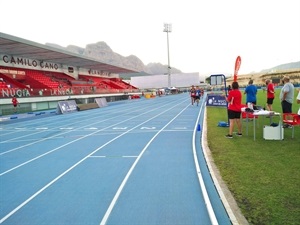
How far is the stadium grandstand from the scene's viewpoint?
78.7ft

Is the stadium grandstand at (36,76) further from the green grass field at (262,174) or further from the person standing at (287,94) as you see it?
the person standing at (287,94)

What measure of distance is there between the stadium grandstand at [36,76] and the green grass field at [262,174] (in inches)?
812

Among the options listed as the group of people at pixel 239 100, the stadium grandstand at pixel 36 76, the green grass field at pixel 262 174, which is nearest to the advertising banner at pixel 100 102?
the stadium grandstand at pixel 36 76

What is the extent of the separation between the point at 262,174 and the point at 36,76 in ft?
103

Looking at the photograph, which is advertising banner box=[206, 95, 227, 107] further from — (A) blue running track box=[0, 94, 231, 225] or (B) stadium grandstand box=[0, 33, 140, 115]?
(B) stadium grandstand box=[0, 33, 140, 115]

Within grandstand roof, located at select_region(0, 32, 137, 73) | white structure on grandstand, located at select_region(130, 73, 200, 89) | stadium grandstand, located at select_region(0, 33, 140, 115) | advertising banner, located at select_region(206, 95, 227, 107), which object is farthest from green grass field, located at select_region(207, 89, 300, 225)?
white structure on grandstand, located at select_region(130, 73, 200, 89)

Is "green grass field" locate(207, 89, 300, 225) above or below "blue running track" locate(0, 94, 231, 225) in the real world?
above

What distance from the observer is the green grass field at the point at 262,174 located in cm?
357

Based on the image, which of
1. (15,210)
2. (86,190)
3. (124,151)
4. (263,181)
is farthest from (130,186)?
(124,151)

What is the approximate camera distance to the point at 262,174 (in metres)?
4.99

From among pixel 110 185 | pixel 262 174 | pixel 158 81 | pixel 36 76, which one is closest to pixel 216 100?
pixel 262 174

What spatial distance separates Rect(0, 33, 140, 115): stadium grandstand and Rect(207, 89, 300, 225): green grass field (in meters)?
20.6

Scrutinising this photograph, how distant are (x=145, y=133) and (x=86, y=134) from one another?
2.63 metres

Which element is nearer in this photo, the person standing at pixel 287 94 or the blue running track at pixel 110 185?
the blue running track at pixel 110 185
